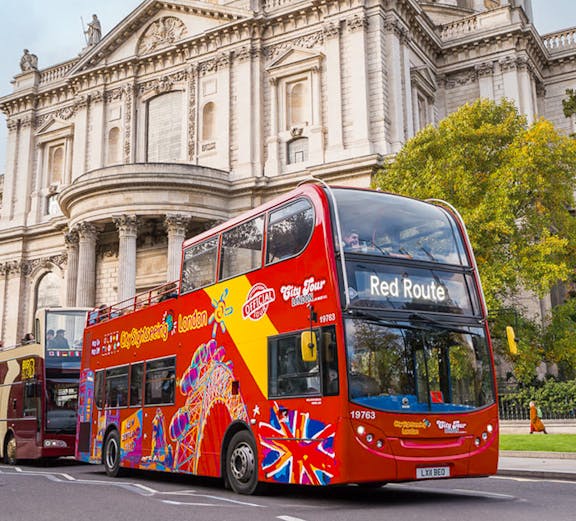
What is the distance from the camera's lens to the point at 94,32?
45.2 m

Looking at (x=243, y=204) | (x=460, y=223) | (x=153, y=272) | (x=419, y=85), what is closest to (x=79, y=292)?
(x=153, y=272)

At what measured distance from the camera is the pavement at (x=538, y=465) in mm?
12938

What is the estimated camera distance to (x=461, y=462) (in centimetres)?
966

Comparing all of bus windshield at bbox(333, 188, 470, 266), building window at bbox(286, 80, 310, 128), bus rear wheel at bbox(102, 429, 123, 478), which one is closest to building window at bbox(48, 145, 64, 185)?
building window at bbox(286, 80, 310, 128)

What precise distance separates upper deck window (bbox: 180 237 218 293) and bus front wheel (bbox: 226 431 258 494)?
2872 millimetres

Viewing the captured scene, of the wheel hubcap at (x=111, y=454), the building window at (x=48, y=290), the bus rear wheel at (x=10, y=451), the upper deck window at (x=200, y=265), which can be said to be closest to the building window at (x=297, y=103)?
the building window at (x=48, y=290)

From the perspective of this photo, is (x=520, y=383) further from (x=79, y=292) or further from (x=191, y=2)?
(x=191, y=2)

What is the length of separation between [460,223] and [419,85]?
92.8 feet

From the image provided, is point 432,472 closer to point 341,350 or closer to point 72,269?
point 341,350

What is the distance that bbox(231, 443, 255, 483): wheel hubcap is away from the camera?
10883mm

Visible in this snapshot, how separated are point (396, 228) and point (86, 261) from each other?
27.3 m

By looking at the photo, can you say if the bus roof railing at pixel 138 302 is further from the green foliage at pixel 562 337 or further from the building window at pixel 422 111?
the building window at pixel 422 111

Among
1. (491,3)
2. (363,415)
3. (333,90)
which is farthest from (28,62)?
(363,415)

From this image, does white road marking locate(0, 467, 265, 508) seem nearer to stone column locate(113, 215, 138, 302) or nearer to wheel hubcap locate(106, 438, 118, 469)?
wheel hubcap locate(106, 438, 118, 469)
